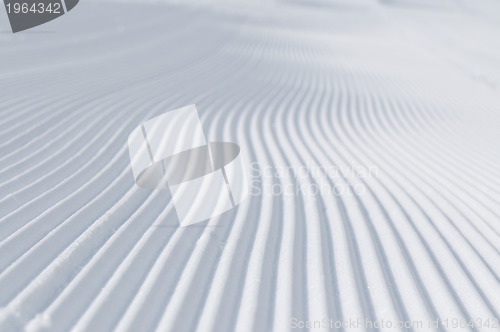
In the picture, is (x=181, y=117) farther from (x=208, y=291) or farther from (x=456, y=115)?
(x=456, y=115)

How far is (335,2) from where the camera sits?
20656mm

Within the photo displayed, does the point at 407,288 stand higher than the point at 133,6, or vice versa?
the point at 133,6

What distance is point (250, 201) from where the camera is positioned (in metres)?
2.97

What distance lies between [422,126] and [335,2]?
17320 mm

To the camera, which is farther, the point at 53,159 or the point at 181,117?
the point at 181,117

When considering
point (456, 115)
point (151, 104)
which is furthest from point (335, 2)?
point (151, 104)

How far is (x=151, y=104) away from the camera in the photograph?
15.8 ft

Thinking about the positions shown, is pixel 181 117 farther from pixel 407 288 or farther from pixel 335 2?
pixel 335 2

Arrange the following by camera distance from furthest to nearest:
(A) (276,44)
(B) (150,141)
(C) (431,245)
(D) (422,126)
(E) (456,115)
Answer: (A) (276,44) → (E) (456,115) → (D) (422,126) → (B) (150,141) → (C) (431,245)

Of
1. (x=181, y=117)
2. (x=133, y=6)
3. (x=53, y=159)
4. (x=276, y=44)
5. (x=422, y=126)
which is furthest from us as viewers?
(x=133, y=6)

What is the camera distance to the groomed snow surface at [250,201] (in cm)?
198

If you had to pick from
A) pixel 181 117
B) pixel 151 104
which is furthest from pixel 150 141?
pixel 151 104

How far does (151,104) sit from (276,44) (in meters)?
5.26

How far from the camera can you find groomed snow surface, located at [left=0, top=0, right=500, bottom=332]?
1.98 meters
